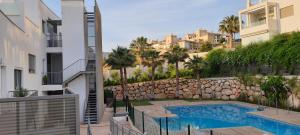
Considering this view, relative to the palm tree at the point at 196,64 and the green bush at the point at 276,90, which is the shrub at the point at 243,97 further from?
the palm tree at the point at 196,64

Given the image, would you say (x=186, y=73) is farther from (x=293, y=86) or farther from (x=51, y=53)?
(x=51, y=53)

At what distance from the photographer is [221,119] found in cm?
1934

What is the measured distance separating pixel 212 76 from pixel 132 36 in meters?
11.6

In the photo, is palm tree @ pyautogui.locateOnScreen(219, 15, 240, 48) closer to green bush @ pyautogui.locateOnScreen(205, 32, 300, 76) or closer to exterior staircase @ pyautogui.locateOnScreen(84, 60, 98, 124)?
green bush @ pyautogui.locateOnScreen(205, 32, 300, 76)

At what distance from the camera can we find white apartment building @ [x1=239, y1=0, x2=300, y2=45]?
95.5 feet

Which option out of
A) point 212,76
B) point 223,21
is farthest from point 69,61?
point 223,21

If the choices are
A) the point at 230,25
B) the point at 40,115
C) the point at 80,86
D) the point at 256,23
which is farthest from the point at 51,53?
the point at 230,25

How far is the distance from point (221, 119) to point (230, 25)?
2926 centimetres

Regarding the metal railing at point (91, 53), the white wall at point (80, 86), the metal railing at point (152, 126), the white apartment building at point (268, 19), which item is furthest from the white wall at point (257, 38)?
the white wall at point (80, 86)

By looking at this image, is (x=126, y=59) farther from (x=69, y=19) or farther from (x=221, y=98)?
(x=221, y=98)

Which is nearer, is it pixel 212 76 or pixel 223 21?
pixel 212 76

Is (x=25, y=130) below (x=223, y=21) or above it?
below

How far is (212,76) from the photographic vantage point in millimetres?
31203

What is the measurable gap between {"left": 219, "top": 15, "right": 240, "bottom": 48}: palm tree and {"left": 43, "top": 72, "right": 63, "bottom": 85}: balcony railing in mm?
30183
